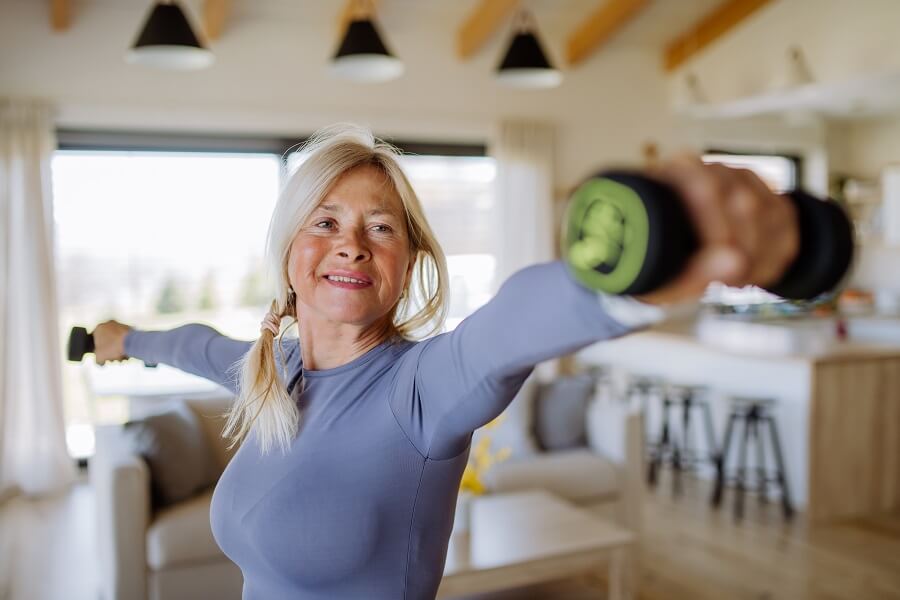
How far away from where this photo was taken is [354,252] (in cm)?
106

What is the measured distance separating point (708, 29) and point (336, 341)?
6.98 m

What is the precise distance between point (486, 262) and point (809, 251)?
6546 millimetres

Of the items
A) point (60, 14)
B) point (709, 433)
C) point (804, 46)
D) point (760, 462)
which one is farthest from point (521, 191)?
point (60, 14)

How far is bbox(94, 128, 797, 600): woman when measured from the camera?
0.79m

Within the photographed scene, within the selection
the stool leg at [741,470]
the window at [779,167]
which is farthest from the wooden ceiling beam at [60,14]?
the window at [779,167]

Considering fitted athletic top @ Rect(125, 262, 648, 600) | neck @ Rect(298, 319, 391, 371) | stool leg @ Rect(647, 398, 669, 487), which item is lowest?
stool leg @ Rect(647, 398, 669, 487)

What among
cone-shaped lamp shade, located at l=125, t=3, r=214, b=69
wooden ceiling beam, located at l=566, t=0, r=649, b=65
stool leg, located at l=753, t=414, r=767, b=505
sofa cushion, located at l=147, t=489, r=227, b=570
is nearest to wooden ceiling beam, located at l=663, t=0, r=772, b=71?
wooden ceiling beam, located at l=566, t=0, r=649, b=65

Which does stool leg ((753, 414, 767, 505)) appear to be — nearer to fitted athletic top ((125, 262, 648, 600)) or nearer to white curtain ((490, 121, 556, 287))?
white curtain ((490, 121, 556, 287))

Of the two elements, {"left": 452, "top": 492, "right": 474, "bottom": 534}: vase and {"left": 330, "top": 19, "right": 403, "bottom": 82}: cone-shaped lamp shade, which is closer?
{"left": 452, "top": 492, "right": 474, "bottom": 534}: vase

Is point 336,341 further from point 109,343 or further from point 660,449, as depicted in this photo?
point 660,449

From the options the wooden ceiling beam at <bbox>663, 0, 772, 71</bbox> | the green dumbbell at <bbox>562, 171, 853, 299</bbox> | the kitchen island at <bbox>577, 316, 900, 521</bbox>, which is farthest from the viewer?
the wooden ceiling beam at <bbox>663, 0, 772, 71</bbox>

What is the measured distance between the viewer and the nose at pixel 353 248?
106 cm

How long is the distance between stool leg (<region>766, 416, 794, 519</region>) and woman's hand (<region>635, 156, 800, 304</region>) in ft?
15.3

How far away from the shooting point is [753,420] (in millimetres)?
4965
